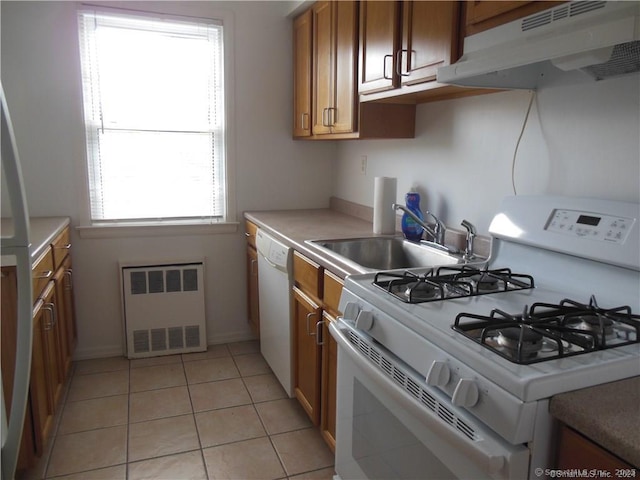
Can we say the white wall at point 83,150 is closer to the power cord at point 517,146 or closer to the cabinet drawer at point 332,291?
the cabinet drawer at point 332,291

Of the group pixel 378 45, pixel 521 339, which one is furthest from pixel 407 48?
pixel 521 339

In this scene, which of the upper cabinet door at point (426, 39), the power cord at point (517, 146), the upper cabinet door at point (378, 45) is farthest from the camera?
the upper cabinet door at point (378, 45)

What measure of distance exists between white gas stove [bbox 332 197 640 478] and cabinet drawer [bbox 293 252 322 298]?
1.41 ft

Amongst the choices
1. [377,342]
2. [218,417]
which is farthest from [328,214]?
[377,342]

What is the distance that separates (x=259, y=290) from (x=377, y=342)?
1.62 meters

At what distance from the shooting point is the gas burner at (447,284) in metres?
1.38

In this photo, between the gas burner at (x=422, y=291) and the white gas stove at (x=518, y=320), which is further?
the gas burner at (x=422, y=291)

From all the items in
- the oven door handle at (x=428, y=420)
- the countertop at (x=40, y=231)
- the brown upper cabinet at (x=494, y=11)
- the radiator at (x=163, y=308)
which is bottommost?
the radiator at (x=163, y=308)

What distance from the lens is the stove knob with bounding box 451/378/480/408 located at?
945 mm

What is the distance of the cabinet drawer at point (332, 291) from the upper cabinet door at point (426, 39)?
0.80m

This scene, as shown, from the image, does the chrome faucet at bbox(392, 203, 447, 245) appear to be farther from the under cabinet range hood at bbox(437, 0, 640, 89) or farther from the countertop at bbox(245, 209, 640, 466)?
the countertop at bbox(245, 209, 640, 466)

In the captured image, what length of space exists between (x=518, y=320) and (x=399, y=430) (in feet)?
Result: 1.33

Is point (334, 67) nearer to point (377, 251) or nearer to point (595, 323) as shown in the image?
point (377, 251)

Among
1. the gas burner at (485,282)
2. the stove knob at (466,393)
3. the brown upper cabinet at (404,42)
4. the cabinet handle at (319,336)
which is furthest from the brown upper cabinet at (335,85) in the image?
the stove knob at (466,393)
